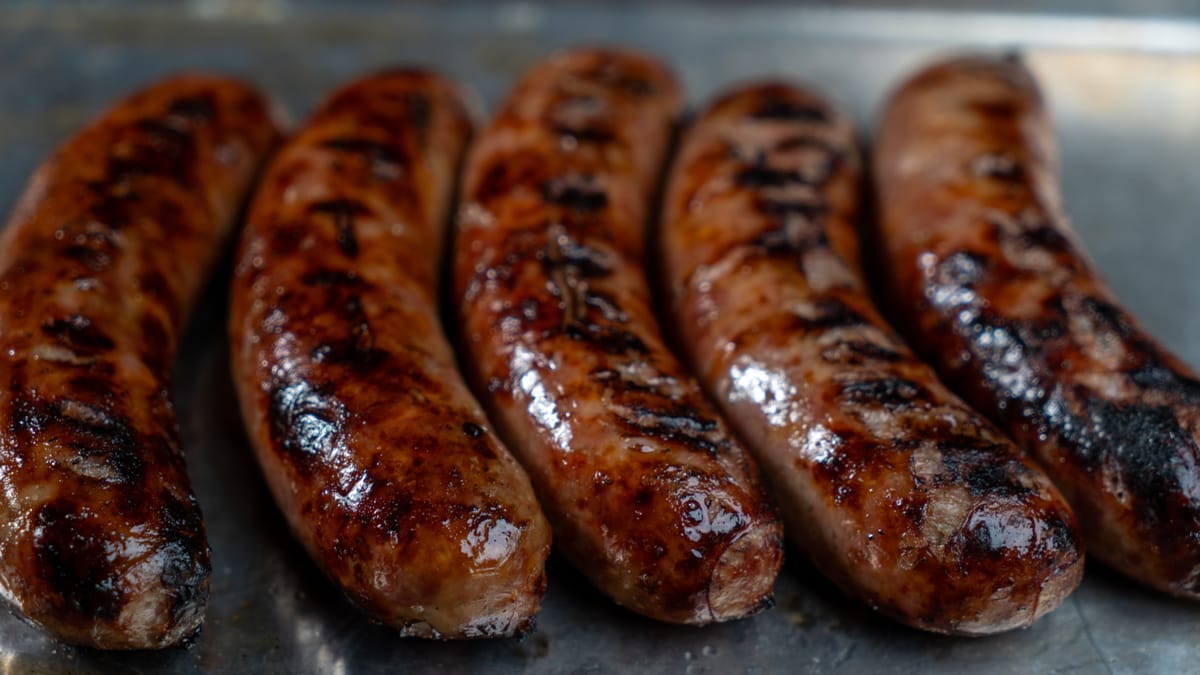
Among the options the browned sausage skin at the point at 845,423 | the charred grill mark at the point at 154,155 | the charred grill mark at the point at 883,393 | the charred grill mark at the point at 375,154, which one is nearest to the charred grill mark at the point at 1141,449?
the browned sausage skin at the point at 845,423

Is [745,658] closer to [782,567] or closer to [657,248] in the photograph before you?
[782,567]

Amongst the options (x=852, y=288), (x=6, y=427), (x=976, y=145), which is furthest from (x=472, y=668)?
(x=976, y=145)

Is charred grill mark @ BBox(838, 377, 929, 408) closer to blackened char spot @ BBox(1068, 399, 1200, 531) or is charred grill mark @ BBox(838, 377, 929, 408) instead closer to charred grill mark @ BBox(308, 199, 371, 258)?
blackened char spot @ BBox(1068, 399, 1200, 531)

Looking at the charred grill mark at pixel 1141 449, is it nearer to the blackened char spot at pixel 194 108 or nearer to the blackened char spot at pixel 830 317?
the blackened char spot at pixel 830 317

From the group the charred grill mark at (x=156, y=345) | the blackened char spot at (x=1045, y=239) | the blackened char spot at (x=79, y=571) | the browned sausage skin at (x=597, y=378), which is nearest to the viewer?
the blackened char spot at (x=79, y=571)

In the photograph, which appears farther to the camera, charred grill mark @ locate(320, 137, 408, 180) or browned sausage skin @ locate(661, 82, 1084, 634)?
charred grill mark @ locate(320, 137, 408, 180)

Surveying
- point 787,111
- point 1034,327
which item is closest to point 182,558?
point 1034,327

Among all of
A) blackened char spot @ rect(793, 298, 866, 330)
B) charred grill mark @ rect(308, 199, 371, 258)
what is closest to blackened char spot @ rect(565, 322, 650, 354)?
blackened char spot @ rect(793, 298, 866, 330)
